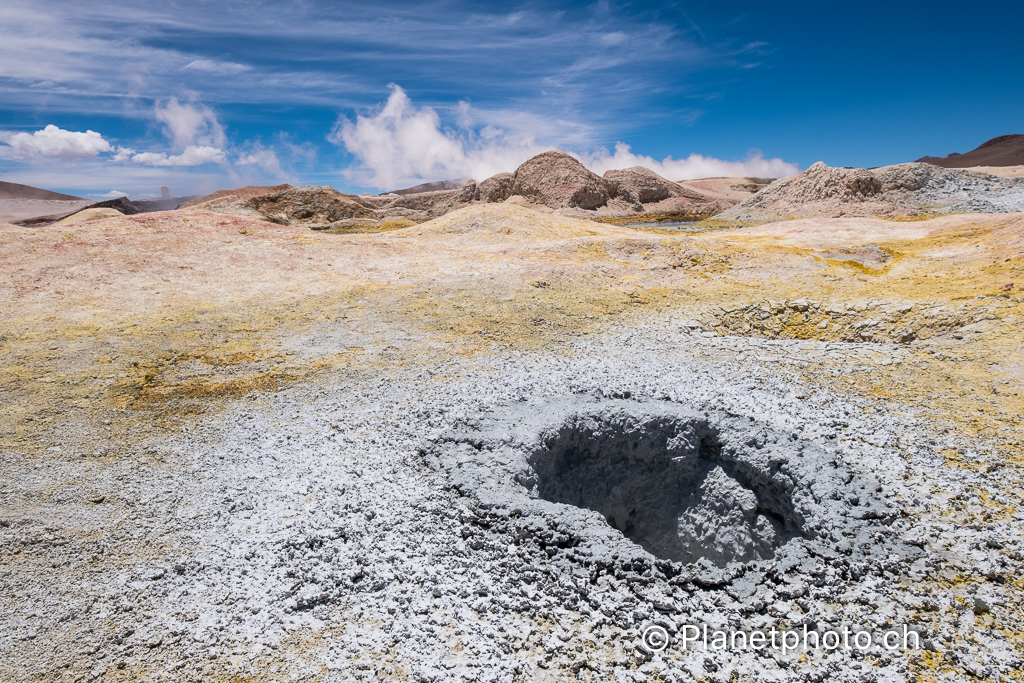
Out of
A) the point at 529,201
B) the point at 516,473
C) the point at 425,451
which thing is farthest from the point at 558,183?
the point at 516,473

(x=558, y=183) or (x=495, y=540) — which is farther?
(x=558, y=183)

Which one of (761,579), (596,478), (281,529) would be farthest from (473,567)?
(596,478)

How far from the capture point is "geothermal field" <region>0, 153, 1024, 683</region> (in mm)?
4520

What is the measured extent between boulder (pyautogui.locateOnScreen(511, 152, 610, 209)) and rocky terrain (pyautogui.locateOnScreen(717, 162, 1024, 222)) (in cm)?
2083

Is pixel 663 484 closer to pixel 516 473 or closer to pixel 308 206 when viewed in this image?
pixel 516 473

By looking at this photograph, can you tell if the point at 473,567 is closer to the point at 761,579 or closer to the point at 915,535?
the point at 761,579

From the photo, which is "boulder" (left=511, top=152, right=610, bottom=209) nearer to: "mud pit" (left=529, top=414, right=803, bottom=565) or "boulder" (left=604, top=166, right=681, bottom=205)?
"boulder" (left=604, top=166, right=681, bottom=205)

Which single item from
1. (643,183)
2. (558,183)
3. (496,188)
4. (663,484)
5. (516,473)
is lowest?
(663,484)

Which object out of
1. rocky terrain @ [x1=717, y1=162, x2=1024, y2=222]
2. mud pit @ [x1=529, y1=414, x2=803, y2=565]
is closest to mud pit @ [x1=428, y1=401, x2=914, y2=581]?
mud pit @ [x1=529, y1=414, x2=803, y2=565]

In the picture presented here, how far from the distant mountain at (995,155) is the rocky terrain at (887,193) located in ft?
261

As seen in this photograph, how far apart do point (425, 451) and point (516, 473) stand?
143 cm

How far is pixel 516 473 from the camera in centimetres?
702

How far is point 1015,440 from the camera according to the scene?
22.5 feet

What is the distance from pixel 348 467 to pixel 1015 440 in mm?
9171
